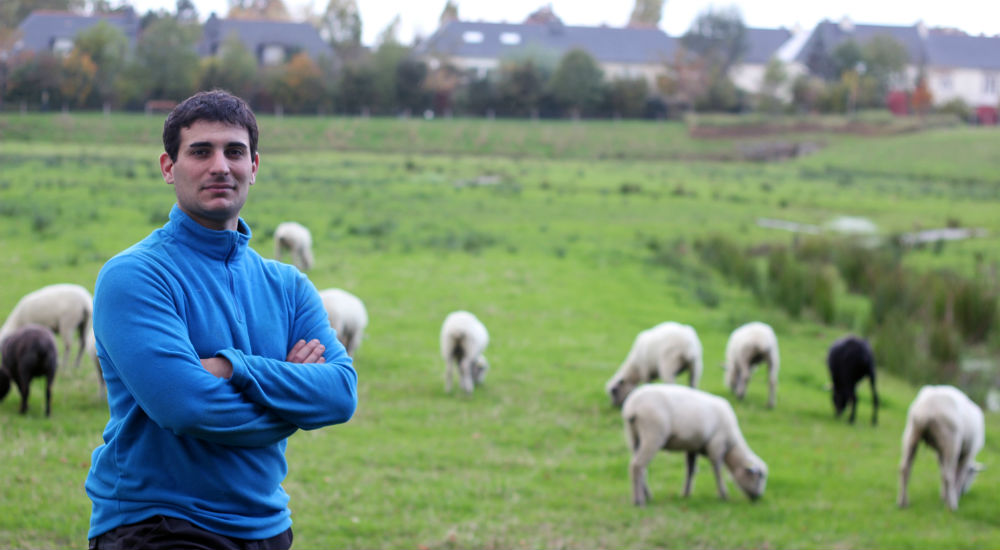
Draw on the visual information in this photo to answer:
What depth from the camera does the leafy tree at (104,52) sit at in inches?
1254

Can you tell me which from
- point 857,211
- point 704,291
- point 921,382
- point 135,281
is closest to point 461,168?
point 857,211

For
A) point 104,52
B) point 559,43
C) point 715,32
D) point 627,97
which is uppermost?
point 715,32

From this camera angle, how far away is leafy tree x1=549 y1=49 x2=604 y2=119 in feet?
232

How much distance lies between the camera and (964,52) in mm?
87125

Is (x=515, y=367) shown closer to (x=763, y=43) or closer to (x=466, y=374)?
(x=466, y=374)

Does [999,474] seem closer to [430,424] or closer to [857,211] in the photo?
[430,424]

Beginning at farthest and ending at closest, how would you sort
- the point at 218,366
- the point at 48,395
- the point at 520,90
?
1. the point at 520,90
2. the point at 48,395
3. the point at 218,366

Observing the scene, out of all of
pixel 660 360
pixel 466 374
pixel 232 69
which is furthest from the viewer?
pixel 232 69

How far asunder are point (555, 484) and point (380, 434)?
6.55 feet

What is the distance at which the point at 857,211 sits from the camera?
32.0 m

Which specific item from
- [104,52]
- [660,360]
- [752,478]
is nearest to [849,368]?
[660,360]

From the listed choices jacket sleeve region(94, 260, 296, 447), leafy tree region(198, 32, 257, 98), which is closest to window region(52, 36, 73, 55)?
leafy tree region(198, 32, 257, 98)

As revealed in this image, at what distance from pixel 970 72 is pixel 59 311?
90.3m

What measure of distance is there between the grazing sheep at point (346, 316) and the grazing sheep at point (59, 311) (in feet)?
8.97
